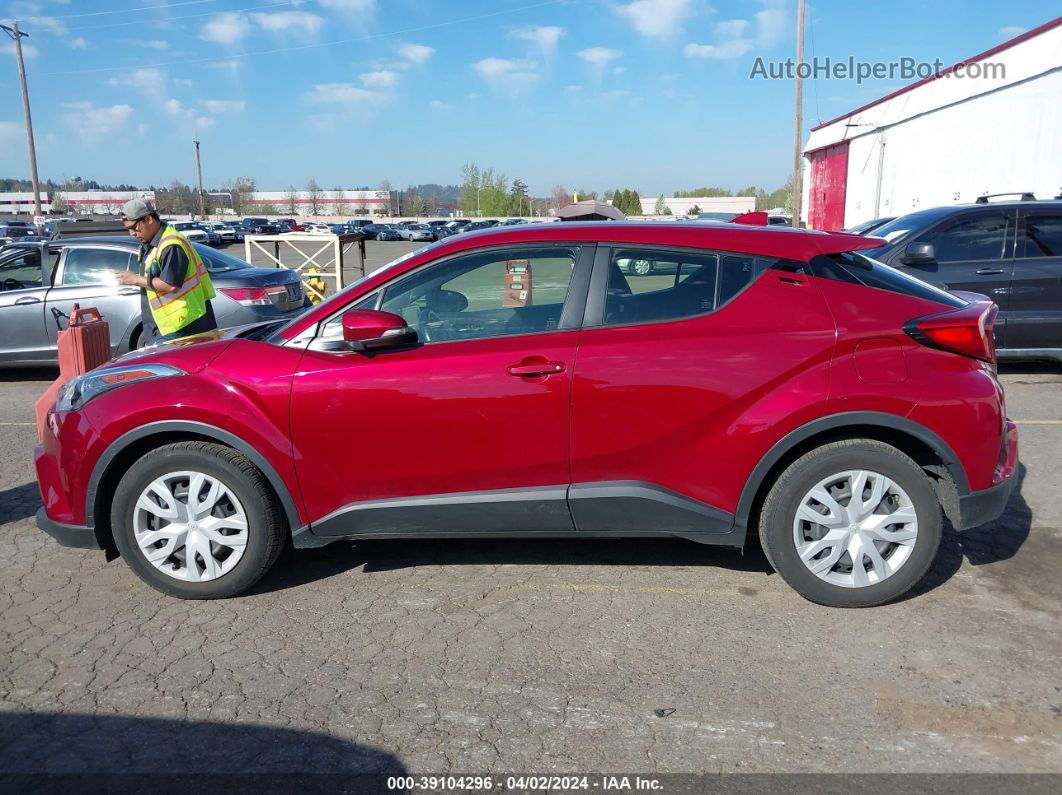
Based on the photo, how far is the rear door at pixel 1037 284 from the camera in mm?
8555

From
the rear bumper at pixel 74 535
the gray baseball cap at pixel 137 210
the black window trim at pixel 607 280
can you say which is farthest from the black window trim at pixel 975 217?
the rear bumper at pixel 74 535

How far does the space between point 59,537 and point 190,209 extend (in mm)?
133536

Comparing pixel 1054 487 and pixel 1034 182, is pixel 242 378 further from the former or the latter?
pixel 1034 182

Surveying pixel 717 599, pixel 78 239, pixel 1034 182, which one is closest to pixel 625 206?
pixel 1034 182

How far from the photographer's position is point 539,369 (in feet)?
12.4

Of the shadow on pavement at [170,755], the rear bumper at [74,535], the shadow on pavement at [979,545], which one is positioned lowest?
the shadow on pavement at [170,755]

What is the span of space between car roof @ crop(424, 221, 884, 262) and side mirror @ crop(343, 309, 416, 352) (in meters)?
0.44

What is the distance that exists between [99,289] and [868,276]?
8148mm

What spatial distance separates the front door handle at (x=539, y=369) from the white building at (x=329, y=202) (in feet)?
424

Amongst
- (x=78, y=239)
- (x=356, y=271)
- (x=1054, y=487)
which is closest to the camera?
(x=1054, y=487)

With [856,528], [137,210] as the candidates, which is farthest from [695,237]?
[137,210]

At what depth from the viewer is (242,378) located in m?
3.93

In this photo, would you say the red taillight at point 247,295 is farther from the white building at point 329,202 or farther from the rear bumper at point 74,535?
the white building at point 329,202

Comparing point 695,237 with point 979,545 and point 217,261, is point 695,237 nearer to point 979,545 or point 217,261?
point 979,545
